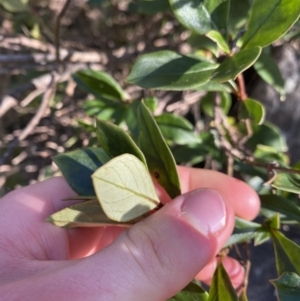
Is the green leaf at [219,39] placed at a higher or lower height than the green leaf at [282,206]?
higher

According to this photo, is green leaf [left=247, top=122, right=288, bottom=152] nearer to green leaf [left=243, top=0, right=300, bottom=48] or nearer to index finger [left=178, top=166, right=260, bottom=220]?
index finger [left=178, top=166, right=260, bottom=220]

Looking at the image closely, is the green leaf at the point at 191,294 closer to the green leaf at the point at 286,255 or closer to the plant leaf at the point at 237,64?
the green leaf at the point at 286,255

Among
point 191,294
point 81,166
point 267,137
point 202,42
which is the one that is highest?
point 202,42

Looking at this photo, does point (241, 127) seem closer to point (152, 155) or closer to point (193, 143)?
point (193, 143)

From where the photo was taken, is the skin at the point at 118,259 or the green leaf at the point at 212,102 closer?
the skin at the point at 118,259

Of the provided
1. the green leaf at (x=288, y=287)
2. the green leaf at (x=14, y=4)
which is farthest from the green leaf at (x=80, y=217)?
the green leaf at (x=14, y=4)

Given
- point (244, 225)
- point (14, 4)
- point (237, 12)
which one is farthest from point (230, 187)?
point (14, 4)

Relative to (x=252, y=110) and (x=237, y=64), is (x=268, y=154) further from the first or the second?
(x=237, y=64)
